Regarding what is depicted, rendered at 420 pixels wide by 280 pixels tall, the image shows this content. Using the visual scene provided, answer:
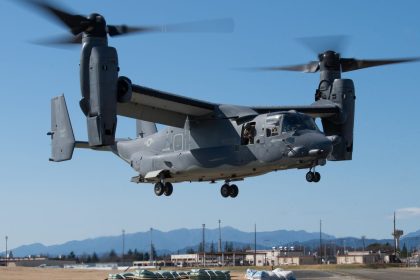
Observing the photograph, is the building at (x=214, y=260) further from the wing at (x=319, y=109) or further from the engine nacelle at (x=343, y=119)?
the wing at (x=319, y=109)

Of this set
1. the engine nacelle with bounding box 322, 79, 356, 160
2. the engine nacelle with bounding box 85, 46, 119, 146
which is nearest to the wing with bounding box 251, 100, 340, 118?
the engine nacelle with bounding box 322, 79, 356, 160

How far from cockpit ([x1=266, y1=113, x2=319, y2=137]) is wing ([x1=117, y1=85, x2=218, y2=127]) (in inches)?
193

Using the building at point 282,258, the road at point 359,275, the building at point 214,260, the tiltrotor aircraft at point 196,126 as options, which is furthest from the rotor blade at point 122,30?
the building at point 282,258

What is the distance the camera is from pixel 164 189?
133 feet

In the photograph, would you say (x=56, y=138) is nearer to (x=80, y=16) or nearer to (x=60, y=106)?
(x=60, y=106)

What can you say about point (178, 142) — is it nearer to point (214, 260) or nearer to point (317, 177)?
point (317, 177)

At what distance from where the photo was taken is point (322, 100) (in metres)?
42.5

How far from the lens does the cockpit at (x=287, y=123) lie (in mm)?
35344

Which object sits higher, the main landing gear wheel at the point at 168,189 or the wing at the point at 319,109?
the wing at the point at 319,109

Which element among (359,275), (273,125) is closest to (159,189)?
(273,125)

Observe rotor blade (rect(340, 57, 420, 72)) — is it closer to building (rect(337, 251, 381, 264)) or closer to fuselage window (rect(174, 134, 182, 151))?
fuselage window (rect(174, 134, 182, 151))

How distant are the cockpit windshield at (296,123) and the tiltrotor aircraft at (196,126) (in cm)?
5

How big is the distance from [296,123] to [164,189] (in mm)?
9498

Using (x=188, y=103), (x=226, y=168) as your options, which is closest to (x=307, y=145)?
(x=226, y=168)
